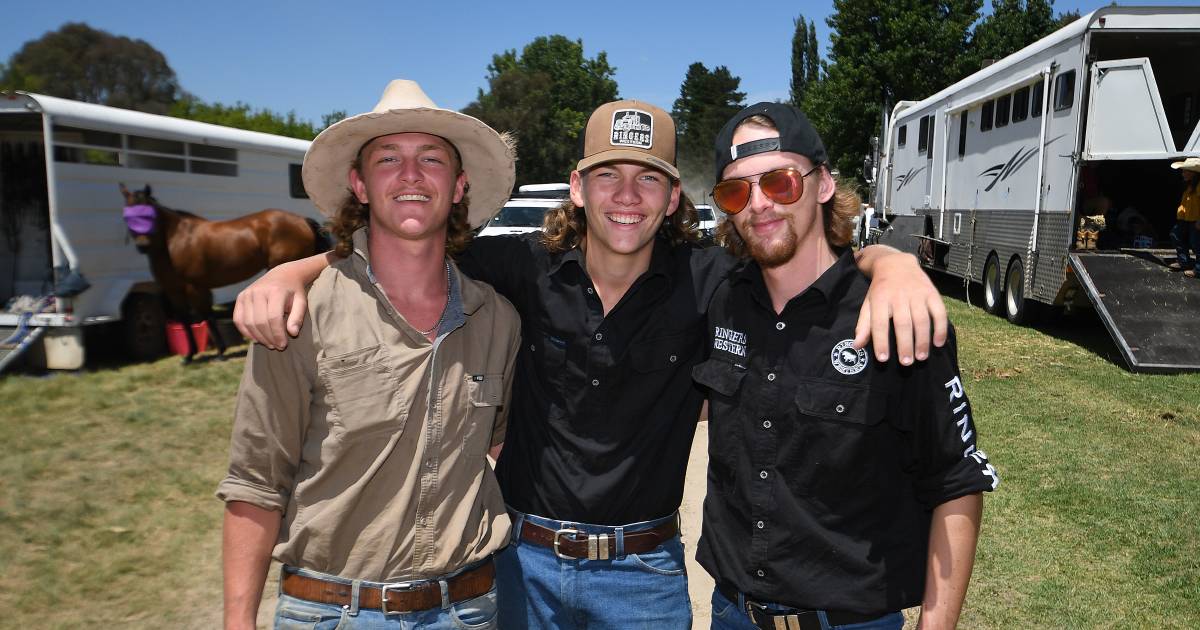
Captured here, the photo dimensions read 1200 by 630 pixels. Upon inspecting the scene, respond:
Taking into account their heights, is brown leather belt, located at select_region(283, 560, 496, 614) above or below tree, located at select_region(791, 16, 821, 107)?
below

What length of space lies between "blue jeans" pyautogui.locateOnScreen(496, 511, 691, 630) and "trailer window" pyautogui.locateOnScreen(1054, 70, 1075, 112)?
10992 millimetres

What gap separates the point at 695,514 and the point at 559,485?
10.0ft

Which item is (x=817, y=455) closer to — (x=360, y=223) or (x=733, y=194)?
(x=733, y=194)

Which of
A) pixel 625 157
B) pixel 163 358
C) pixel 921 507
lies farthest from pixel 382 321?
pixel 163 358

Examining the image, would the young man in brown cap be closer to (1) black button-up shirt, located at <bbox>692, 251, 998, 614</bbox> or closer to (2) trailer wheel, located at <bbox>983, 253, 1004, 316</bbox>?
(1) black button-up shirt, located at <bbox>692, 251, 998, 614</bbox>

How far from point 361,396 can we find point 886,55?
4218 cm

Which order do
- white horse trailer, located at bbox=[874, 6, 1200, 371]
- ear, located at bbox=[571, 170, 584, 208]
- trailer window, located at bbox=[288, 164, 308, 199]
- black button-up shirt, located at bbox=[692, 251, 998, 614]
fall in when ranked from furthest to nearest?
trailer window, located at bbox=[288, 164, 308, 199], white horse trailer, located at bbox=[874, 6, 1200, 371], ear, located at bbox=[571, 170, 584, 208], black button-up shirt, located at bbox=[692, 251, 998, 614]

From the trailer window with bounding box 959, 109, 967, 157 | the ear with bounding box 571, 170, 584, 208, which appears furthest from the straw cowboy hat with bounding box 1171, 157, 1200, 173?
the ear with bounding box 571, 170, 584, 208

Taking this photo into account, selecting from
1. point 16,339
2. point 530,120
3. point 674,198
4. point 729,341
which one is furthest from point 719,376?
point 530,120

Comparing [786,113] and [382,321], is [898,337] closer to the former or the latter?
[786,113]

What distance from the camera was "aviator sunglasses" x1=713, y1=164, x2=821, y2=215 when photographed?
2361 mm

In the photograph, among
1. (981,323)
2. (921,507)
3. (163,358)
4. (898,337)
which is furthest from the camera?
(981,323)

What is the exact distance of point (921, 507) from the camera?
2.19 metres

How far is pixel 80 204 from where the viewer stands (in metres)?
9.99
